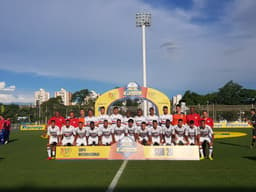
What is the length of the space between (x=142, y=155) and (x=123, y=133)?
1558 millimetres

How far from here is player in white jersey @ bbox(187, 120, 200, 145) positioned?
39.6 feet

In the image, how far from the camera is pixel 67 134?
12516 mm

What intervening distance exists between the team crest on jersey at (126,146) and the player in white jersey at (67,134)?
2.28m

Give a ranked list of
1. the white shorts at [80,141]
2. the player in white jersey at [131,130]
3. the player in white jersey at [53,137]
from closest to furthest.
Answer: the player in white jersey at [53,137] < the player in white jersey at [131,130] < the white shorts at [80,141]

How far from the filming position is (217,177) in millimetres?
8102

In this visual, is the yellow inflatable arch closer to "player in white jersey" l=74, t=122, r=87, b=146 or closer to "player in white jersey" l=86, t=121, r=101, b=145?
"player in white jersey" l=86, t=121, r=101, b=145

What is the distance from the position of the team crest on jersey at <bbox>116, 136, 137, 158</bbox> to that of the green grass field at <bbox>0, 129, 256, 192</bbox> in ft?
2.06

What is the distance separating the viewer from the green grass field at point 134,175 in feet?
23.3

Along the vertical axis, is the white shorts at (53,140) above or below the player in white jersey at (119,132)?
below

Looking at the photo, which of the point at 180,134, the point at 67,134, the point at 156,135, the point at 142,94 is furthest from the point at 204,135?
the point at 67,134

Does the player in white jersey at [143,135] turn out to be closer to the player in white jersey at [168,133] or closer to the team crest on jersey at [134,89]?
the player in white jersey at [168,133]

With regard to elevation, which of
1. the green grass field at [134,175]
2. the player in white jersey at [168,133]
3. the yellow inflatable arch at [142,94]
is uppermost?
the yellow inflatable arch at [142,94]

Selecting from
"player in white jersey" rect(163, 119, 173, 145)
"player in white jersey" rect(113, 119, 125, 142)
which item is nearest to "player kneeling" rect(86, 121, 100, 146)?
"player in white jersey" rect(113, 119, 125, 142)

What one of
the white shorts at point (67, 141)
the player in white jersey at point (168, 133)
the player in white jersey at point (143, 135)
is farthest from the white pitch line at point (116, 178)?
the white shorts at point (67, 141)
